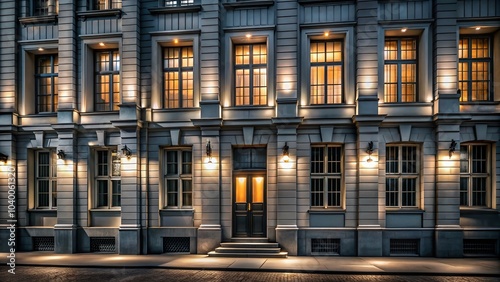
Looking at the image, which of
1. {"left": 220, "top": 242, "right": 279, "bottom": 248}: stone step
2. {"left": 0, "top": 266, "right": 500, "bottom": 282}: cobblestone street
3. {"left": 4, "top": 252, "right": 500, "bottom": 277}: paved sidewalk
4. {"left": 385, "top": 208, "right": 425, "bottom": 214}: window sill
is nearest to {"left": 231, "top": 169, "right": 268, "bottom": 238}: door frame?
{"left": 220, "top": 242, "right": 279, "bottom": 248}: stone step

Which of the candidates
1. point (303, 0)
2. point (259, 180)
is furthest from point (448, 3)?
point (259, 180)

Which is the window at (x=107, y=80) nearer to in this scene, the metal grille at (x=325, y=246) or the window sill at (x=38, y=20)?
the window sill at (x=38, y=20)

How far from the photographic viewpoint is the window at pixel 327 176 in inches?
647

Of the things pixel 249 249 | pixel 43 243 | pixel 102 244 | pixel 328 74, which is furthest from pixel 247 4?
pixel 43 243

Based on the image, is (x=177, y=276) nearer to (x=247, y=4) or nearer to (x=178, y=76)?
(x=178, y=76)

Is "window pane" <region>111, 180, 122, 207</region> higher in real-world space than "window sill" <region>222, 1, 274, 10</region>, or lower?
lower

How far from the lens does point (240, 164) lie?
1702 cm

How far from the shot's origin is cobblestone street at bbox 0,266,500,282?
12.1 metres

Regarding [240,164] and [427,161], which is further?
[240,164]

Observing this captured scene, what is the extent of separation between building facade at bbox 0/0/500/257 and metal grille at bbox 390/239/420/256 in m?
0.06

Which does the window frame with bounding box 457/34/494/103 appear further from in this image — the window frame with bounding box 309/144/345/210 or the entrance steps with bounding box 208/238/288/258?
the entrance steps with bounding box 208/238/288/258

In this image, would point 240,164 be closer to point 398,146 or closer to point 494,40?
point 398,146

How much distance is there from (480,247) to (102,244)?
17168 mm

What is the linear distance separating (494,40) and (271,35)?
1005cm
